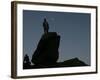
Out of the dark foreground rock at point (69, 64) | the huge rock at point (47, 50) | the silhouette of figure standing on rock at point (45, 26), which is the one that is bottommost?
the dark foreground rock at point (69, 64)

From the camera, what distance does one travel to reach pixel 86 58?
2.03 meters

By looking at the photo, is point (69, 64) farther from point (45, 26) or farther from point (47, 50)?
point (45, 26)

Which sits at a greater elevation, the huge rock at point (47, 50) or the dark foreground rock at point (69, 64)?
the huge rock at point (47, 50)

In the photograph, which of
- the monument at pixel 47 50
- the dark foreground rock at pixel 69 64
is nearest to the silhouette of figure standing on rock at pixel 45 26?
the monument at pixel 47 50

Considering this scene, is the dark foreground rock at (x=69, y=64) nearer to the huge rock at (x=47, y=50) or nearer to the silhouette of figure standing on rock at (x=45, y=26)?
the huge rock at (x=47, y=50)

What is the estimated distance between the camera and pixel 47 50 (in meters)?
1.88

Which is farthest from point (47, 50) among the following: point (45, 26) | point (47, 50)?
point (45, 26)

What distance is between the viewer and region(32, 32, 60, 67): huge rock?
1849 mm

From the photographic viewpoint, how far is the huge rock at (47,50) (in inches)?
72.8

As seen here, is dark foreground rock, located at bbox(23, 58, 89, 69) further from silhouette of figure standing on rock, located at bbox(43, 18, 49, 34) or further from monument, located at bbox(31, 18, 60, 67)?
silhouette of figure standing on rock, located at bbox(43, 18, 49, 34)

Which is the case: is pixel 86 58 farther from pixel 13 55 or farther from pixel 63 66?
pixel 13 55

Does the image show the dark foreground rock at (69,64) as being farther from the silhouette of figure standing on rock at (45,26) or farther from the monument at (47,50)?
the silhouette of figure standing on rock at (45,26)

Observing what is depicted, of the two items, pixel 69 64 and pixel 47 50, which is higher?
pixel 47 50

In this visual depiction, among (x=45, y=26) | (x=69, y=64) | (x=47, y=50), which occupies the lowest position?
(x=69, y=64)
